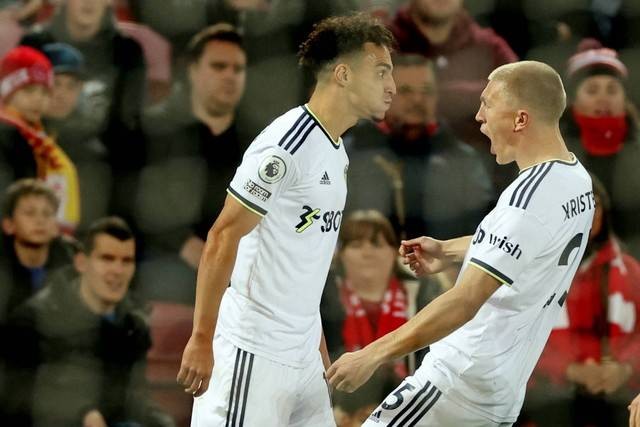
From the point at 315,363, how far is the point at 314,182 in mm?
382

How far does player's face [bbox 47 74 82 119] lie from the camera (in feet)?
13.6

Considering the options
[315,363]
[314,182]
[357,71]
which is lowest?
[315,363]

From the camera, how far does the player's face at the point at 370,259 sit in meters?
3.87

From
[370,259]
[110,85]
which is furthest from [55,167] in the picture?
[370,259]

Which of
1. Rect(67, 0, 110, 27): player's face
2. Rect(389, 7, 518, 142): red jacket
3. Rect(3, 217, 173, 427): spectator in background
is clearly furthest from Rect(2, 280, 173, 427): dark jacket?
Rect(389, 7, 518, 142): red jacket

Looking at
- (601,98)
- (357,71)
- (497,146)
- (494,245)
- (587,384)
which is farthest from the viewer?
(601,98)

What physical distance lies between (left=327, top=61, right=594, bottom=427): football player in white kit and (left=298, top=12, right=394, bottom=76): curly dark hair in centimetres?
37

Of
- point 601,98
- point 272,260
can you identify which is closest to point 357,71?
point 272,260

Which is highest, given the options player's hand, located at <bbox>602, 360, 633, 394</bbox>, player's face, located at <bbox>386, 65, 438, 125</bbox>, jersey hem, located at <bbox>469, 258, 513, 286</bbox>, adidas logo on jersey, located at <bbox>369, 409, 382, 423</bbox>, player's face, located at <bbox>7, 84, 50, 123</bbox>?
player's face, located at <bbox>386, 65, 438, 125</bbox>

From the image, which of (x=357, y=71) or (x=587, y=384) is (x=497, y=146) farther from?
(x=587, y=384)

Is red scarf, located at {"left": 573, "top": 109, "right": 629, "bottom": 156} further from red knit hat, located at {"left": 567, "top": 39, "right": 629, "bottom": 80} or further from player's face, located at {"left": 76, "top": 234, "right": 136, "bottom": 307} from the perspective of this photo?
player's face, located at {"left": 76, "top": 234, "right": 136, "bottom": 307}

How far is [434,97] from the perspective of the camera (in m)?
4.09

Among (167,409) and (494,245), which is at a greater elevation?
(494,245)

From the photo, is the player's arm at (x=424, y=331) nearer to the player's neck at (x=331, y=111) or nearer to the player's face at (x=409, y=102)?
the player's neck at (x=331, y=111)
